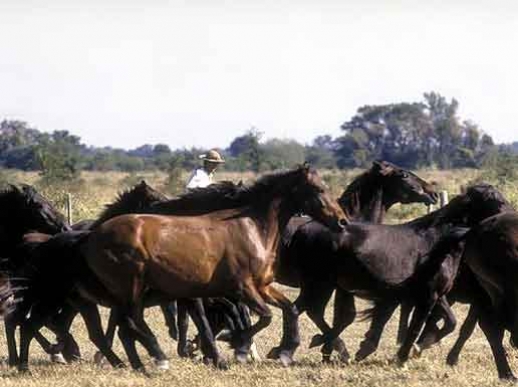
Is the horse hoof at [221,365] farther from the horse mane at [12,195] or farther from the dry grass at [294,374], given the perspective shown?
the horse mane at [12,195]

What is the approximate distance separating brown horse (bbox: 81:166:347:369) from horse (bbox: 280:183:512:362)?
57 centimetres

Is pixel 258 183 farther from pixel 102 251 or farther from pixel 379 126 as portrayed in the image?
pixel 379 126

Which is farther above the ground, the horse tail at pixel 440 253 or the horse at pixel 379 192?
the horse at pixel 379 192

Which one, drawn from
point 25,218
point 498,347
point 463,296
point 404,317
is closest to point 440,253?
point 463,296

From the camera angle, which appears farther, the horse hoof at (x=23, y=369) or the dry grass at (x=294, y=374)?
the horse hoof at (x=23, y=369)

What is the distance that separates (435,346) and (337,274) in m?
1.87

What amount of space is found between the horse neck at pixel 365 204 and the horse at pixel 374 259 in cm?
118

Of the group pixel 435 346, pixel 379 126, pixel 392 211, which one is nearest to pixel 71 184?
pixel 392 211

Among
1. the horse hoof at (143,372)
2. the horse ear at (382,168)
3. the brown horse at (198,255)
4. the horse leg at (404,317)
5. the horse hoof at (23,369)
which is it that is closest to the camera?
the horse hoof at (143,372)

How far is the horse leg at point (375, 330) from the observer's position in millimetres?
11222

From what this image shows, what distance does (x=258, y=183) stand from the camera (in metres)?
11.0

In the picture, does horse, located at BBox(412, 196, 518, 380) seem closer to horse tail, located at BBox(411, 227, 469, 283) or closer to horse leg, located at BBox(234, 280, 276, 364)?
horse tail, located at BBox(411, 227, 469, 283)

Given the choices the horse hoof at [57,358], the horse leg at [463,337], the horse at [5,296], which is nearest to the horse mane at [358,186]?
the horse leg at [463,337]

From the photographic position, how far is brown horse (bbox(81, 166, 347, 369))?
10219mm
